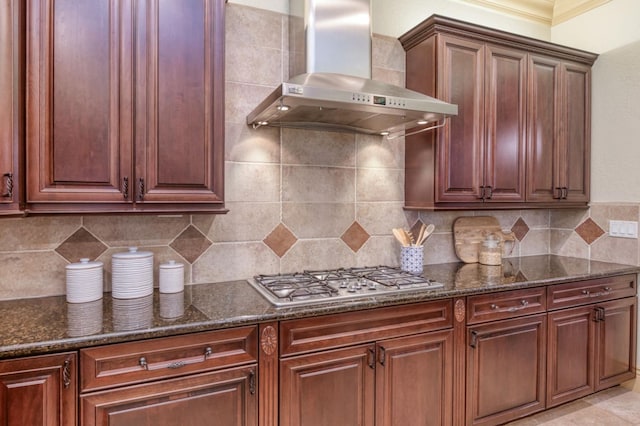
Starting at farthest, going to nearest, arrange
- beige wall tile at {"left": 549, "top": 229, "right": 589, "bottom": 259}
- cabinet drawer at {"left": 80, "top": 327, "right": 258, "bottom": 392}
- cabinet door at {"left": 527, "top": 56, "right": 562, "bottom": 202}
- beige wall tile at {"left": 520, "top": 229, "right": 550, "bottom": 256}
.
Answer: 1. beige wall tile at {"left": 520, "top": 229, "right": 550, "bottom": 256}
2. beige wall tile at {"left": 549, "top": 229, "right": 589, "bottom": 259}
3. cabinet door at {"left": 527, "top": 56, "right": 562, "bottom": 202}
4. cabinet drawer at {"left": 80, "top": 327, "right": 258, "bottom": 392}

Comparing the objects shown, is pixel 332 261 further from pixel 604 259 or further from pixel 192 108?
pixel 604 259

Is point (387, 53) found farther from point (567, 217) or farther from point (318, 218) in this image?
point (567, 217)

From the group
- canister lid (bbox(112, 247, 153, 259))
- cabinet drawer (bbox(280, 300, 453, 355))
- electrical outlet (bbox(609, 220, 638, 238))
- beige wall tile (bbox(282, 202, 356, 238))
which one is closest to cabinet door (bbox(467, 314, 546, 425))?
cabinet drawer (bbox(280, 300, 453, 355))

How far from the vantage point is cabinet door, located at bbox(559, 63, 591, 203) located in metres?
2.82

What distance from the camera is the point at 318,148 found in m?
2.37

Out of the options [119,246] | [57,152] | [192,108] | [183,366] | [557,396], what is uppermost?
[192,108]

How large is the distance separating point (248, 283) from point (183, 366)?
693mm

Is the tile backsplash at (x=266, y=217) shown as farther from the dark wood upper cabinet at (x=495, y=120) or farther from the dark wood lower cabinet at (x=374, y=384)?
the dark wood lower cabinet at (x=374, y=384)

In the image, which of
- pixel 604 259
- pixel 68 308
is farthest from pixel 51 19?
pixel 604 259

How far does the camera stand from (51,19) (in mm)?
1492

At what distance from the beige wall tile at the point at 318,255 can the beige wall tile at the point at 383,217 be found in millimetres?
218

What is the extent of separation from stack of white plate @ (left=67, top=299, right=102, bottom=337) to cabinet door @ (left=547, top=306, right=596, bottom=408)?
2.40 meters

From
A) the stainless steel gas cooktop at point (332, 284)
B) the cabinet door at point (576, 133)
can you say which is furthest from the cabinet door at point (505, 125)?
the stainless steel gas cooktop at point (332, 284)

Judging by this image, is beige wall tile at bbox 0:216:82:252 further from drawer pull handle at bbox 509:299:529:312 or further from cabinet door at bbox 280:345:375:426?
drawer pull handle at bbox 509:299:529:312
